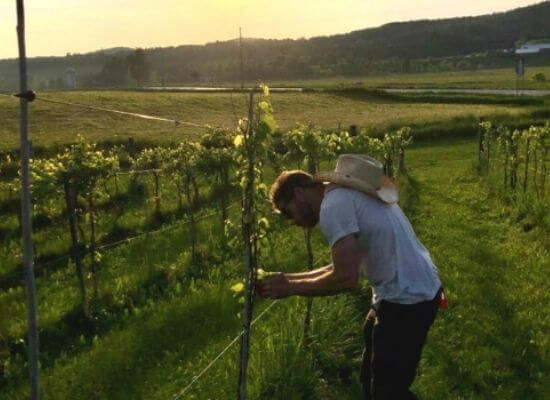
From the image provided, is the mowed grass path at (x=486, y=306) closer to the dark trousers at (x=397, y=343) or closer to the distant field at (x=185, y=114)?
the dark trousers at (x=397, y=343)

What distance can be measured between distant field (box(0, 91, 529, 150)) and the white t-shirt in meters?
19.4

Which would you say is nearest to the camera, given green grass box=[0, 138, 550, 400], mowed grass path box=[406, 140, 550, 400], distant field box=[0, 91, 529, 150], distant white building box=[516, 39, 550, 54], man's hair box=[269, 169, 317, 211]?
man's hair box=[269, 169, 317, 211]

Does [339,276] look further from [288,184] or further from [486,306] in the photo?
[486,306]

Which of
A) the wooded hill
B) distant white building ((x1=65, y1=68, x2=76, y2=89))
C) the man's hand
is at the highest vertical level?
the wooded hill

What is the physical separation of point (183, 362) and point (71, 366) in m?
1.31

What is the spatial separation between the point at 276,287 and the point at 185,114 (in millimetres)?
42901

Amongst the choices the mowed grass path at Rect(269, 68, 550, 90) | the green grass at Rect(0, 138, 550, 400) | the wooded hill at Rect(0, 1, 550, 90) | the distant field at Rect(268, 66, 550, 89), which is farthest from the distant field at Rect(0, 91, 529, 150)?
the wooded hill at Rect(0, 1, 550, 90)

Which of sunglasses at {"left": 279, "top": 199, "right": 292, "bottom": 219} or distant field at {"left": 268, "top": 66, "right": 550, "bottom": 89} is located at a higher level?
distant field at {"left": 268, "top": 66, "right": 550, "bottom": 89}

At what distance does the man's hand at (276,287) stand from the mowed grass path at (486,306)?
103 inches

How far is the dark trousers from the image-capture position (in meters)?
4.19

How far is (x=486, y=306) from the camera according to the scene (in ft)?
26.7

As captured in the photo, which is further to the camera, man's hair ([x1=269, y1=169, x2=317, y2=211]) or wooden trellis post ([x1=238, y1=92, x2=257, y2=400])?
wooden trellis post ([x1=238, y1=92, x2=257, y2=400])

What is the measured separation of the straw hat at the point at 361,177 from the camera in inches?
157

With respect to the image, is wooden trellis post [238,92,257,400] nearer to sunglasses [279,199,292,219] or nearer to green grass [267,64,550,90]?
sunglasses [279,199,292,219]
